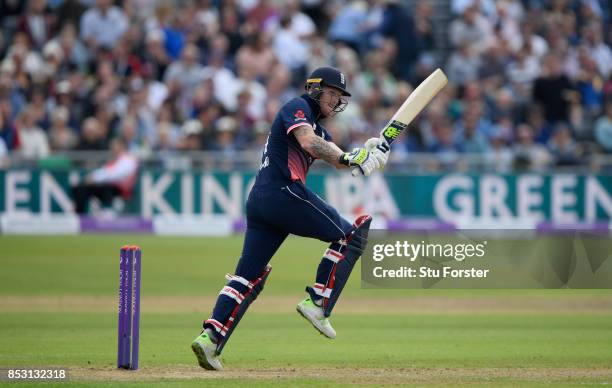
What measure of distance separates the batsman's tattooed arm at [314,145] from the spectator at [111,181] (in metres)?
10.8

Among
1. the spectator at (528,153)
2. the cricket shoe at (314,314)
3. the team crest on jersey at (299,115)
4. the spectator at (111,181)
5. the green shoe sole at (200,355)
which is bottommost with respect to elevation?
the spectator at (111,181)

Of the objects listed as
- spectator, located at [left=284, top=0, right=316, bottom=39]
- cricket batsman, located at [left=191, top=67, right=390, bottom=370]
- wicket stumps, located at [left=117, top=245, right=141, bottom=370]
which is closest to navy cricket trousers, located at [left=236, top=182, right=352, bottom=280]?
cricket batsman, located at [left=191, top=67, right=390, bottom=370]

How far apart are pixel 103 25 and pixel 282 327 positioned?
1061 cm

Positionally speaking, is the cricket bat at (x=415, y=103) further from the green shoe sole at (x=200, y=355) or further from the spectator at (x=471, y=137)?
the spectator at (x=471, y=137)

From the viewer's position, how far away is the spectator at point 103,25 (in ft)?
67.9

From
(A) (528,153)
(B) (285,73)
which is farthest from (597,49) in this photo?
(B) (285,73)

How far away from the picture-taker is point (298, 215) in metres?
8.31

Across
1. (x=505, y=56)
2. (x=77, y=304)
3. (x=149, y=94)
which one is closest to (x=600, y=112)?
(x=505, y=56)

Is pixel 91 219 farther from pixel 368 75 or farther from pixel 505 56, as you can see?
pixel 505 56

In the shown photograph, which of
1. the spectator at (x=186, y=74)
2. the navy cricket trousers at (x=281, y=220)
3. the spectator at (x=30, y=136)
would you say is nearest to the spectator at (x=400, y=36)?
the spectator at (x=186, y=74)

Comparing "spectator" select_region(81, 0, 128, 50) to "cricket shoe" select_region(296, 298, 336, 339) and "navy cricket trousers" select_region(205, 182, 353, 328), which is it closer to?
"navy cricket trousers" select_region(205, 182, 353, 328)

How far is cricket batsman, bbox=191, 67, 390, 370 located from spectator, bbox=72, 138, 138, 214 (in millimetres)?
10529

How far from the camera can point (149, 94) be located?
20.1 m

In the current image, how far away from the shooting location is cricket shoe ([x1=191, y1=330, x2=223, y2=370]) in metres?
8.19
